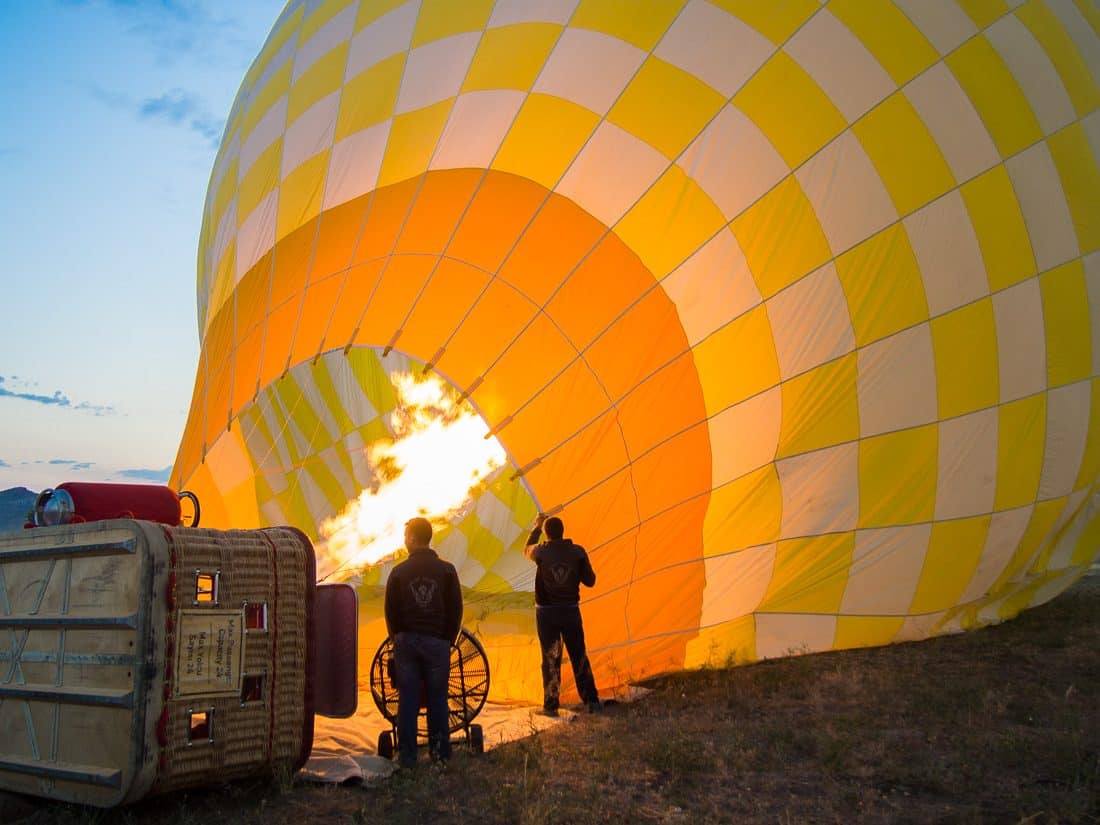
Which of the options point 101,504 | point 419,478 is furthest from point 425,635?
→ point 419,478

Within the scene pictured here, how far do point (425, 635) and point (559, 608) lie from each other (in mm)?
1256

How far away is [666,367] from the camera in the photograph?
19.0 ft

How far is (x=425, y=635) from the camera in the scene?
447 cm

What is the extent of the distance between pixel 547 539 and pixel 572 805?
7.27 ft

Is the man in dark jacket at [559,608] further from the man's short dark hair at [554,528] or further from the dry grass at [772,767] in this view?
the dry grass at [772,767]

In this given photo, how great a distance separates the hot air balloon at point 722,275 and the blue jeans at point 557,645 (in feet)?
1.12

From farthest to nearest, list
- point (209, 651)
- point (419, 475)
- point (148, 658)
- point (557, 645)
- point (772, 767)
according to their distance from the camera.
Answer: point (419, 475), point (557, 645), point (772, 767), point (209, 651), point (148, 658)

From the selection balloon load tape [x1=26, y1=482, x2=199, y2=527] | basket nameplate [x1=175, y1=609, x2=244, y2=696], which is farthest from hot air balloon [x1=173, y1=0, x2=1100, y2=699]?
basket nameplate [x1=175, y1=609, x2=244, y2=696]

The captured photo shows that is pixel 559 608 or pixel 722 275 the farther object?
pixel 722 275

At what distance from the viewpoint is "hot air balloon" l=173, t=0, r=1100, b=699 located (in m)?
5.52

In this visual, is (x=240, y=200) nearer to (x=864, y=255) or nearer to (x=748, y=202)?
(x=748, y=202)

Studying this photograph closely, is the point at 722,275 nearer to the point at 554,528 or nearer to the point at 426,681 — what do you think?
the point at 554,528

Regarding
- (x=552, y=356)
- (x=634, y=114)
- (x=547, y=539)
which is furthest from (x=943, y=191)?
(x=547, y=539)

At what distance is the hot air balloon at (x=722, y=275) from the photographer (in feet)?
18.1
